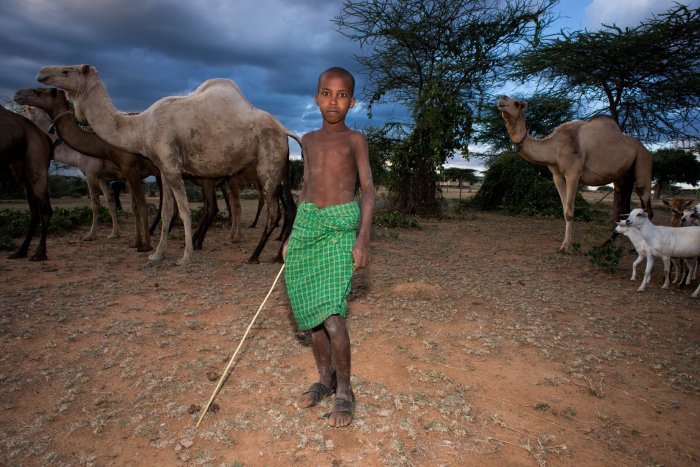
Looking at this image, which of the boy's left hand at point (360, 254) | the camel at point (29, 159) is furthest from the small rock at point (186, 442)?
the camel at point (29, 159)

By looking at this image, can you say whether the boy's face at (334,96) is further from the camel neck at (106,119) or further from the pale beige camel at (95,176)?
the pale beige camel at (95,176)

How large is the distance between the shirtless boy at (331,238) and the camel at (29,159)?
205 inches

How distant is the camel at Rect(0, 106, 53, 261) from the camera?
5625mm

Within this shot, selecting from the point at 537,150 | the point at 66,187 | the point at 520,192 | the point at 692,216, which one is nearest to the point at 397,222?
the point at 537,150

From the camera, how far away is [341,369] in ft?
7.82

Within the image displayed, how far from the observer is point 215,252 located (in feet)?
22.5

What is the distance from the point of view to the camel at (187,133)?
5707mm

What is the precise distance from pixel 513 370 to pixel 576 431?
69cm

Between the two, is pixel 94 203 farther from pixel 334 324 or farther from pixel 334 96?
pixel 334 324

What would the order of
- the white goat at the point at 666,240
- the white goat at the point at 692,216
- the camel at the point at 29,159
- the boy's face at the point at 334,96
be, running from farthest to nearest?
the white goat at the point at 692,216
the camel at the point at 29,159
the white goat at the point at 666,240
the boy's face at the point at 334,96

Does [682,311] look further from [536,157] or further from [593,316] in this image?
[536,157]

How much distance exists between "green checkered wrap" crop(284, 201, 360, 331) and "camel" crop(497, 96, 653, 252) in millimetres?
6144

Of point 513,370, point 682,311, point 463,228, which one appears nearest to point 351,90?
point 513,370

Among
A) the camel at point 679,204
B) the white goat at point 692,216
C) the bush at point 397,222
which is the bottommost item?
the bush at point 397,222
